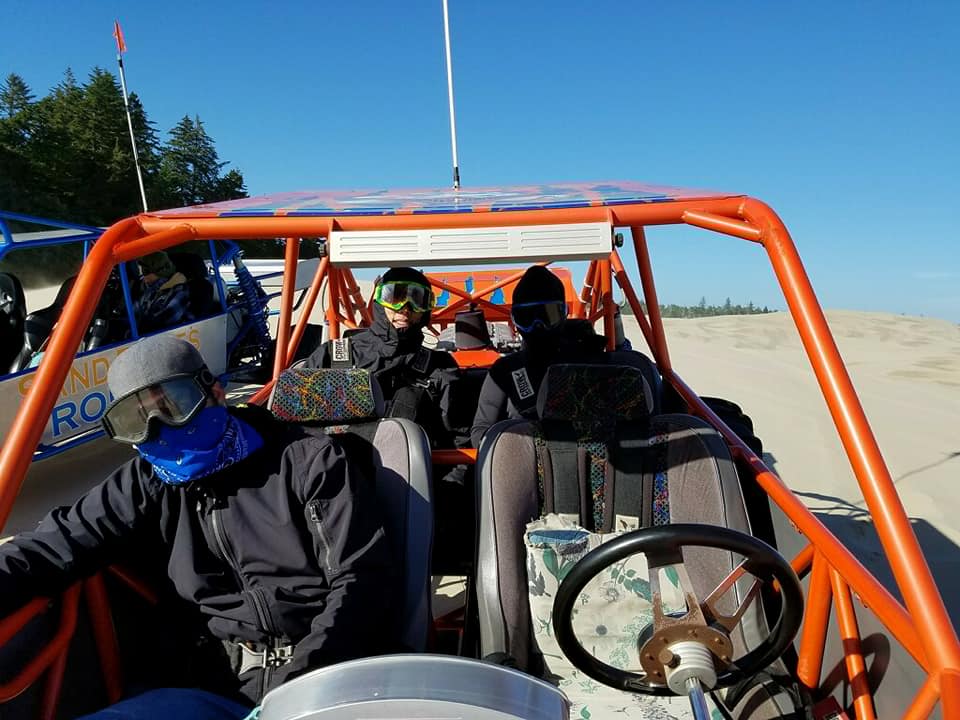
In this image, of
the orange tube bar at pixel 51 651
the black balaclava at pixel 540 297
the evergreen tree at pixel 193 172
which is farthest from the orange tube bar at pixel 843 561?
the evergreen tree at pixel 193 172

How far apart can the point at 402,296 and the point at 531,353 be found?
899 millimetres

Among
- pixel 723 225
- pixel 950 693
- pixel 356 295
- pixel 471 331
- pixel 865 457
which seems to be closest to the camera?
pixel 950 693

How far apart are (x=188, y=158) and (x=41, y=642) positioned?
46.4 metres

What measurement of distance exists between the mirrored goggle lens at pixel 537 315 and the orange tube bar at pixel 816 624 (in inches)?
65.8

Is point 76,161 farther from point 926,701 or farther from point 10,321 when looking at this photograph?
point 926,701

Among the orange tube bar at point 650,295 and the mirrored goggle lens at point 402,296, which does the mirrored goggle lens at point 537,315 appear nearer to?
the orange tube bar at point 650,295

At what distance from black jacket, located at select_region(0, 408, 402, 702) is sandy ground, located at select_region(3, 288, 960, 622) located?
2668 millimetres

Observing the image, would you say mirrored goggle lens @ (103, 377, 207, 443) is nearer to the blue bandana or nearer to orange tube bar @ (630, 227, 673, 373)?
the blue bandana

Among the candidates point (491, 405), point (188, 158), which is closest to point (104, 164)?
point (188, 158)

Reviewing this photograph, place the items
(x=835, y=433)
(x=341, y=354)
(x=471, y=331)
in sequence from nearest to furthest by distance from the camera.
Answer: (x=341, y=354)
(x=471, y=331)
(x=835, y=433)

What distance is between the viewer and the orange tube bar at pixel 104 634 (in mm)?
1775

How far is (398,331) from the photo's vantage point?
350cm

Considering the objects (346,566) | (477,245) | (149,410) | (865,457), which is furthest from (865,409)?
(149,410)

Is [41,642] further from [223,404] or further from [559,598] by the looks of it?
[559,598]
